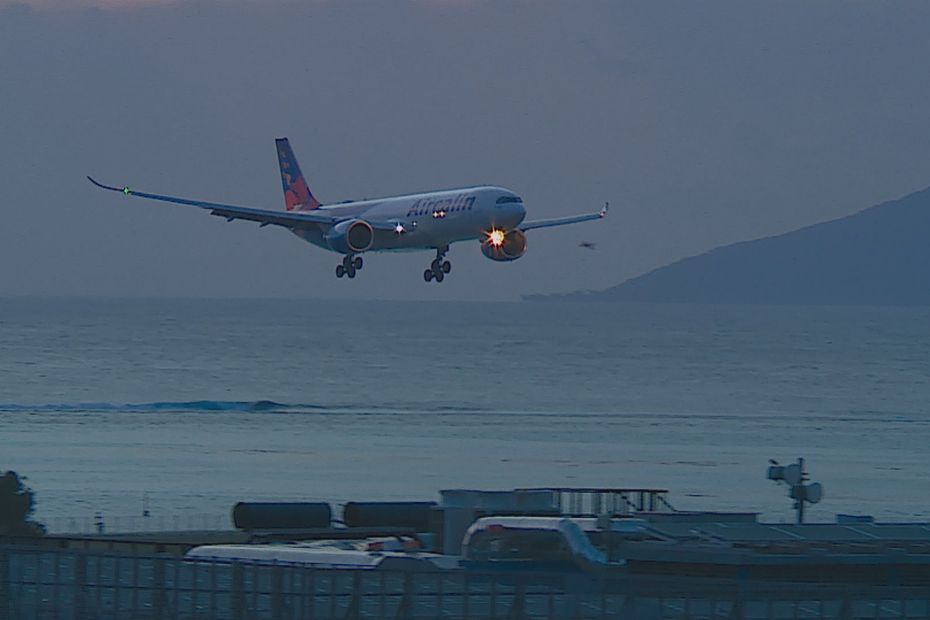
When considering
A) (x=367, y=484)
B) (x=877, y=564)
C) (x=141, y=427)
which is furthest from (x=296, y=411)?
(x=877, y=564)

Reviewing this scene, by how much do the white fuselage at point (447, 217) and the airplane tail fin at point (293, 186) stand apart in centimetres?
2851

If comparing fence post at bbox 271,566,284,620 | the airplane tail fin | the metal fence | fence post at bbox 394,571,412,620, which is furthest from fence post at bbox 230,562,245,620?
the airplane tail fin

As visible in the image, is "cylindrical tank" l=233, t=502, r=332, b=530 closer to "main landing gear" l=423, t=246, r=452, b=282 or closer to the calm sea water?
"main landing gear" l=423, t=246, r=452, b=282

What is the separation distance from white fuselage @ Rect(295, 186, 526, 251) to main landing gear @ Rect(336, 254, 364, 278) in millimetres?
681

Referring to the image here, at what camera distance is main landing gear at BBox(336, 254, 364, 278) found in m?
63.8

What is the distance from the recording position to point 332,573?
2127 centimetres

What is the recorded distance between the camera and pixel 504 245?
62344mm

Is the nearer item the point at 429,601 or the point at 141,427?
the point at 429,601

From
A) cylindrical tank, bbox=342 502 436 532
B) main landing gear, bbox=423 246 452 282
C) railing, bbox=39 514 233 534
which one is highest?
main landing gear, bbox=423 246 452 282

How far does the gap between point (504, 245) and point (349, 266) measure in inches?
240

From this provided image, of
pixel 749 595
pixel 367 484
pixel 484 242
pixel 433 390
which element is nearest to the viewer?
pixel 749 595

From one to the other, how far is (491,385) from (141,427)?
206 feet

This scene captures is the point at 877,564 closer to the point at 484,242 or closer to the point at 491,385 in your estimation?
the point at 484,242

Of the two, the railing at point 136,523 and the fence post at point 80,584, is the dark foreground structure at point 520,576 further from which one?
the railing at point 136,523
